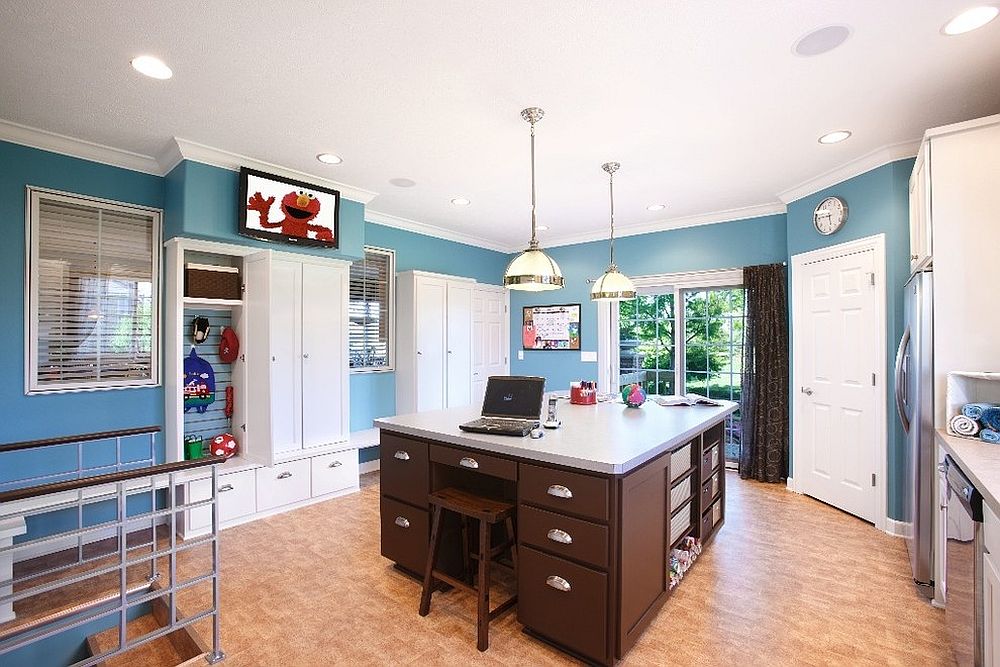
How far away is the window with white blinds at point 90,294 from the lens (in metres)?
3.11

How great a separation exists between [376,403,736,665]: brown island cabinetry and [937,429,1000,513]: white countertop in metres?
1.02

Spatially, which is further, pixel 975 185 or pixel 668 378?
pixel 668 378

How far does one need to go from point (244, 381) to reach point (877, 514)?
15.8 feet

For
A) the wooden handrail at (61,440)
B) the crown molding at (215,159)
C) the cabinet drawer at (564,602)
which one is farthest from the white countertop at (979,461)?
the crown molding at (215,159)

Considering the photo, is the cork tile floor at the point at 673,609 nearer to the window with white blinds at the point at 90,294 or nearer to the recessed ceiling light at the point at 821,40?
the window with white blinds at the point at 90,294

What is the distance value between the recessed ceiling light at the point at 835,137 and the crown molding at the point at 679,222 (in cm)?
141

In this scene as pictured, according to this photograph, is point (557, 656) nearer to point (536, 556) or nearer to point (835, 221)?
point (536, 556)

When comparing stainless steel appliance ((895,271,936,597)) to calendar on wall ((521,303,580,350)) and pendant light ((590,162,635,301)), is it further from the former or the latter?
calendar on wall ((521,303,580,350))

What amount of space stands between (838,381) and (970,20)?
259 centimetres

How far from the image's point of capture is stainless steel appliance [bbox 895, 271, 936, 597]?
8.05 feet

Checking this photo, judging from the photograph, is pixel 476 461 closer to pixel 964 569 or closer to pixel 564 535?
pixel 564 535

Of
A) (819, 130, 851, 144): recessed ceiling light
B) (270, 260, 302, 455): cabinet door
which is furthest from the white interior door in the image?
(270, 260, 302, 455): cabinet door

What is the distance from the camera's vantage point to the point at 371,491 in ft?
14.2

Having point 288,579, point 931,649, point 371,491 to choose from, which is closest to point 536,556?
point 288,579
